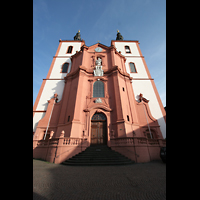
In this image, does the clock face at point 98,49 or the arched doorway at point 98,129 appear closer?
the arched doorway at point 98,129

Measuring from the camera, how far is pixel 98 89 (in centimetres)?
1634

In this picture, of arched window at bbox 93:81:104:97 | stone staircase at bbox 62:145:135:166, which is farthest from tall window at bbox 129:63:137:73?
stone staircase at bbox 62:145:135:166

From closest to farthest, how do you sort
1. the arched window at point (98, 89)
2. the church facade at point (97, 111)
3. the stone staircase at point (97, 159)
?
the stone staircase at point (97, 159) → the church facade at point (97, 111) → the arched window at point (98, 89)

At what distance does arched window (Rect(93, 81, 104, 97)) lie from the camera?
1591 centimetres

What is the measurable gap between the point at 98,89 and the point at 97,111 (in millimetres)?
3865

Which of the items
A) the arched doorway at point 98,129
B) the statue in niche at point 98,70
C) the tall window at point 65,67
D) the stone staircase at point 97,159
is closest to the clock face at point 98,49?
the statue in niche at point 98,70

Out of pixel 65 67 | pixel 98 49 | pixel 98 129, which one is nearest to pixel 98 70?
pixel 98 49

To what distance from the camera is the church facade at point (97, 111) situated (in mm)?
10352

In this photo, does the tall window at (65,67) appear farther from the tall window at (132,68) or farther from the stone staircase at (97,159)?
the stone staircase at (97,159)

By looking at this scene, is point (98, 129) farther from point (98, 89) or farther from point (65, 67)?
point (65, 67)

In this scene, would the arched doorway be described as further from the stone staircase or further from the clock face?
the clock face

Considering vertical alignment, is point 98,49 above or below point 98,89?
above
